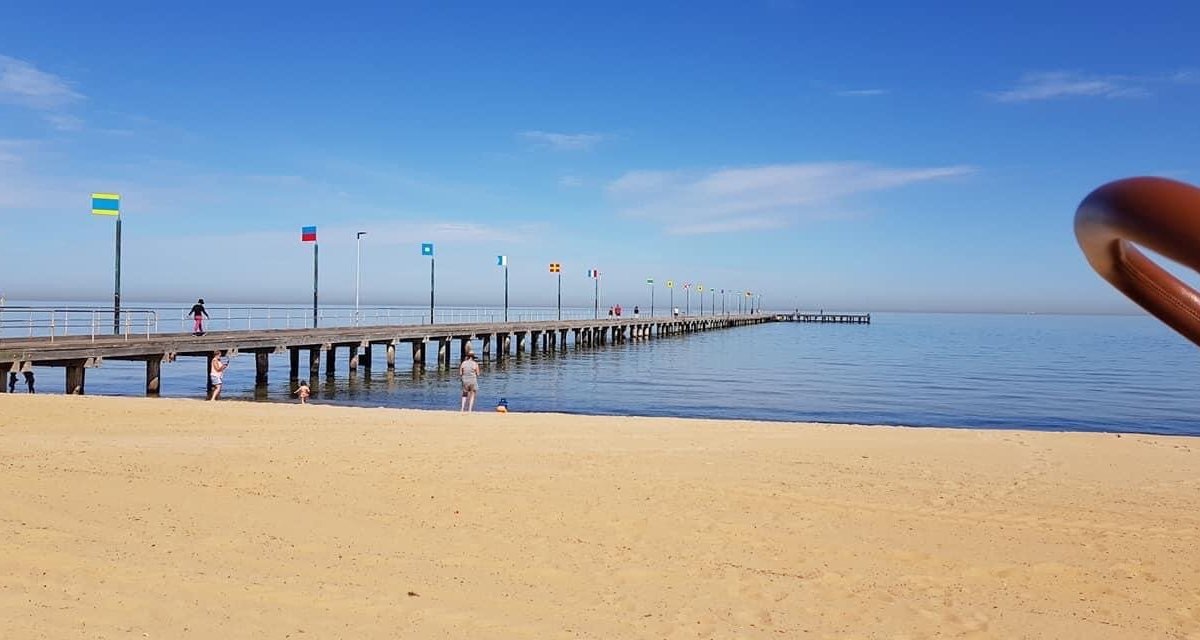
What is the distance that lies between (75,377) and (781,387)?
968 inches

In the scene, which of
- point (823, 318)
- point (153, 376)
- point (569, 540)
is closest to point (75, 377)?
point (153, 376)

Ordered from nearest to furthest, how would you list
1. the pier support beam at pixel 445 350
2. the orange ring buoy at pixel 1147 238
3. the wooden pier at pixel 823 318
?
the orange ring buoy at pixel 1147 238 < the pier support beam at pixel 445 350 < the wooden pier at pixel 823 318

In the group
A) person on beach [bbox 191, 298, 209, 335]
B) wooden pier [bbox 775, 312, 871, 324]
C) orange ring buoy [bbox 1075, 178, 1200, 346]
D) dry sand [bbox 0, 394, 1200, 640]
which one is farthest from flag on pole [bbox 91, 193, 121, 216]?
wooden pier [bbox 775, 312, 871, 324]

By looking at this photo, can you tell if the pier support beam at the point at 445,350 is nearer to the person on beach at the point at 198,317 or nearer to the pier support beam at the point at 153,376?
the person on beach at the point at 198,317

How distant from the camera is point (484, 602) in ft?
21.0

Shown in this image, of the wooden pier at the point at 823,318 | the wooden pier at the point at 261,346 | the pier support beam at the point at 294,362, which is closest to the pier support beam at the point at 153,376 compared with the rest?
the wooden pier at the point at 261,346

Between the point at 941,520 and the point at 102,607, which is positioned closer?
the point at 102,607

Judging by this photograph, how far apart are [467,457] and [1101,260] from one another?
1054 centimetres

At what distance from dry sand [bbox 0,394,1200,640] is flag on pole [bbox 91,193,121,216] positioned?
17.0 m

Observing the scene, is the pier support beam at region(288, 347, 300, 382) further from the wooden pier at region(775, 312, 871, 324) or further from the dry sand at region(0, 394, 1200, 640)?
the wooden pier at region(775, 312, 871, 324)

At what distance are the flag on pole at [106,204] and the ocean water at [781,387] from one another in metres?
6.12

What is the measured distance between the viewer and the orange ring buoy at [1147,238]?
1528 millimetres

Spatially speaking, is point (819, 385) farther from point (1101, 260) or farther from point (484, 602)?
point (1101, 260)

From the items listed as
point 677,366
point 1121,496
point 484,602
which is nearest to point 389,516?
point 484,602
